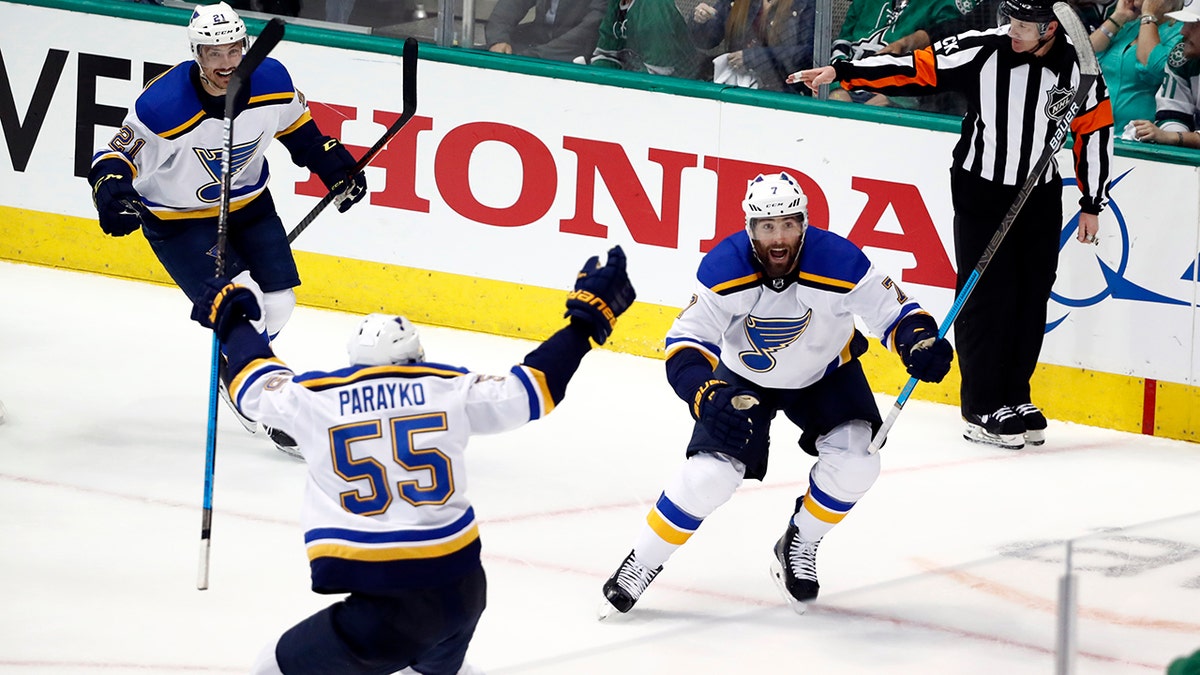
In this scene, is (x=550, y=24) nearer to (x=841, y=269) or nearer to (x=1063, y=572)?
(x=841, y=269)

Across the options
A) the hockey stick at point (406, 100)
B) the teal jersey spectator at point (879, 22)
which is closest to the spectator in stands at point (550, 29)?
the teal jersey spectator at point (879, 22)

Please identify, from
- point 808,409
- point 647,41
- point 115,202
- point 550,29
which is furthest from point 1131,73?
point 115,202

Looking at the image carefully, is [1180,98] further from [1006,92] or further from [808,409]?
[808,409]

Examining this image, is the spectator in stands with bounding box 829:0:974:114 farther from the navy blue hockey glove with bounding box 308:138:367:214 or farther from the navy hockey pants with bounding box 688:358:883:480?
the navy hockey pants with bounding box 688:358:883:480

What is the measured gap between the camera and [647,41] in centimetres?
615

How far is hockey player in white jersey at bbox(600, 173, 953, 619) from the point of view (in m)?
3.74

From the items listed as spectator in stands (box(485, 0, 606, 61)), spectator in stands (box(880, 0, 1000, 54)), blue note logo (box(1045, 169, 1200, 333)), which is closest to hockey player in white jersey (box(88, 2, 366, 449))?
spectator in stands (box(485, 0, 606, 61))

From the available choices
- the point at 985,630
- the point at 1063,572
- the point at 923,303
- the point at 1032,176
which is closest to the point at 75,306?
the point at 923,303

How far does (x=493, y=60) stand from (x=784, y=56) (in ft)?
3.51

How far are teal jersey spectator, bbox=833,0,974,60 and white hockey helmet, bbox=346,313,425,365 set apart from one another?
3238 mm

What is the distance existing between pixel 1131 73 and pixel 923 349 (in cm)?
223

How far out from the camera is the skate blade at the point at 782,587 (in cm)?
396

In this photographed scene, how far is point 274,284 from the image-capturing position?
500 centimetres

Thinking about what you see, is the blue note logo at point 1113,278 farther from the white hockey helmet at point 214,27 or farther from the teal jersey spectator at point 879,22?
the white hockey helmet at point 214,27
